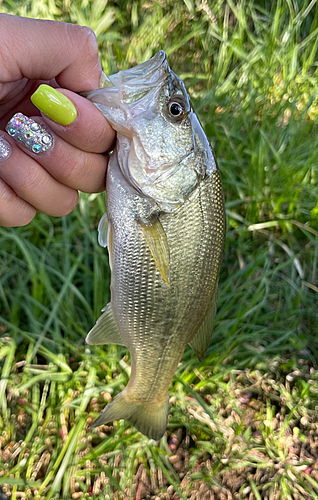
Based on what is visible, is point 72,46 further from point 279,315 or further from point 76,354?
point 279,315

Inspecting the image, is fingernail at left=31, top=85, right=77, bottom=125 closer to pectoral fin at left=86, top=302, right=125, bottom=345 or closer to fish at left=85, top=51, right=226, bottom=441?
fish at left=85, top=51, right=226, bottom=441

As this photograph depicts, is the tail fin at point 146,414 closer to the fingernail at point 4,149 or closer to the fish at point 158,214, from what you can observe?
the fish at point 158,214

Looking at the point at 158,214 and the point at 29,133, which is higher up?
the point at 29,133

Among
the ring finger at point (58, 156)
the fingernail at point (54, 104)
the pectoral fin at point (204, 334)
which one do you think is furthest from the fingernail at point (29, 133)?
the pectoral fin at point (204, 334)

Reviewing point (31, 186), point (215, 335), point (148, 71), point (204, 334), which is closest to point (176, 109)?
point (148, 71)

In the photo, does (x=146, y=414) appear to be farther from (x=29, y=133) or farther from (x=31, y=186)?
(x=29, y=133)
